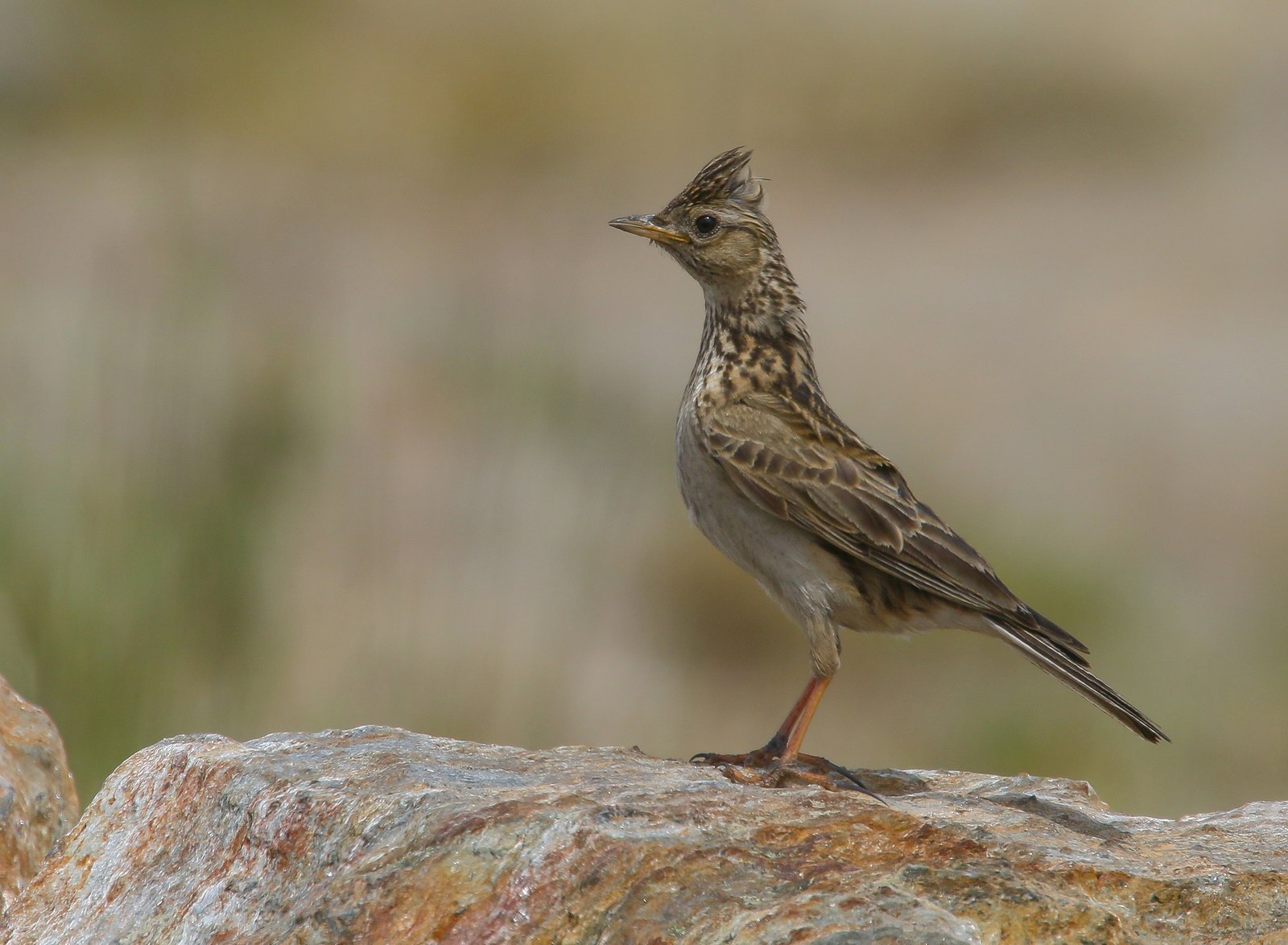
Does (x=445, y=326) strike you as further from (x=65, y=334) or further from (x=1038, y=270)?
(x=1038, y=270)

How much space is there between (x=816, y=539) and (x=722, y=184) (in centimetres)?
172

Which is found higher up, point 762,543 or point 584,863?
point 762,543

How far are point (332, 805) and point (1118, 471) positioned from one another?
47.4 feet

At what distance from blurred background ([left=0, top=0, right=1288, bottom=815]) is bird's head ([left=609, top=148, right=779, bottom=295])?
1894 mm

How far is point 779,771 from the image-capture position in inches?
207

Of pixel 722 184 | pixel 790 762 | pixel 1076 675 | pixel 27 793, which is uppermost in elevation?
pixel 722 184

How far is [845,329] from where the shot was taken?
2011 centimetres

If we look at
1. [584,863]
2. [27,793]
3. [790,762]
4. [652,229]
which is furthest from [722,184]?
[584,863]

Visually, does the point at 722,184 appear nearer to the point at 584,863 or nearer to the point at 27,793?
the point at 27,793

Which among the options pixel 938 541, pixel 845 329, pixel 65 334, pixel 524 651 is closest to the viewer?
pixel 938 541

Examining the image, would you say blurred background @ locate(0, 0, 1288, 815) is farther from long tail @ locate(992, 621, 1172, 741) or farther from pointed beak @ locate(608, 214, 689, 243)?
long tail @ locate(992, 621, 1172, 741)

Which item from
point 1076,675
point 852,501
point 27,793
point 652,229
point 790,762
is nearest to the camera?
point 27,793

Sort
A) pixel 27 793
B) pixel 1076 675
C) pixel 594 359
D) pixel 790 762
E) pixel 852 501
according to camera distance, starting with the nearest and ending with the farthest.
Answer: pixel 27 793 → pixel 1076 675 → pixel 790 762 → pixel 852 501 → pixel 594 359

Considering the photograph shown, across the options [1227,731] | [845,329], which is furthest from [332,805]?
[845,329]
